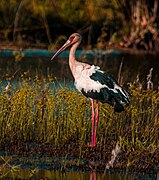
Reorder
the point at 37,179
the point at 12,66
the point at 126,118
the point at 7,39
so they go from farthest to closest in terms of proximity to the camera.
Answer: the point at 7,39 < the point at 12,66 < the point at 126,118 < the point at 37,179

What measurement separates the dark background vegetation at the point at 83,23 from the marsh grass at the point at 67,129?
8875 millimetres

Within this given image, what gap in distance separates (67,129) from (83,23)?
1188 cm

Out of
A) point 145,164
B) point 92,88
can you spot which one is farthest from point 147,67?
point 145,164

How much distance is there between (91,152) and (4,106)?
122 centimetres

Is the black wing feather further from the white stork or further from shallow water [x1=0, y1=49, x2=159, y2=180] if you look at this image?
shallow water [x1=0, y1=49, x2=159, y2=180]

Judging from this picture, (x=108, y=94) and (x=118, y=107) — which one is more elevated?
(x=108, y=94)

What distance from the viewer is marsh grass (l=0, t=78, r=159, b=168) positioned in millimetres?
7711

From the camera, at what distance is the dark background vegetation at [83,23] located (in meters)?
18.2

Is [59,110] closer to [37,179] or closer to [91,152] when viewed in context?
[91,152]

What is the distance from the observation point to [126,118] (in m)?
9.27

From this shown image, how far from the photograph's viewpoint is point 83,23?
64.9 ft

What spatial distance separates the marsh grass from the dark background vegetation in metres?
8.87

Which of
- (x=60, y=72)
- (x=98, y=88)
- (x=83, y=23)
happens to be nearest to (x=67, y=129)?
(x=98, y=88)

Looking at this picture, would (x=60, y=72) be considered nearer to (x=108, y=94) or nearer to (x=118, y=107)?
(x=108, y=94)
